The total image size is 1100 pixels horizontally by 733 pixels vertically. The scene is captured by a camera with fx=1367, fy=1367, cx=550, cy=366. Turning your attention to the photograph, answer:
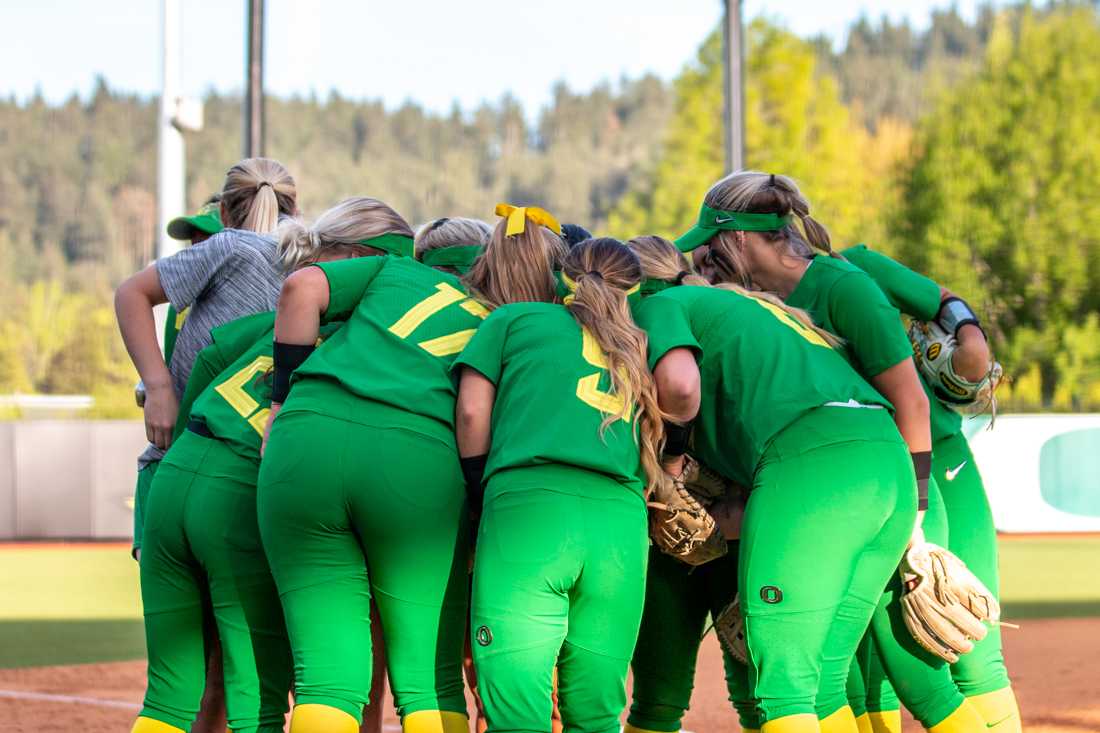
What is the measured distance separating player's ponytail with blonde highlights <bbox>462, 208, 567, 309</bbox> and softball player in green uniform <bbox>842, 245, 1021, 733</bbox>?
1.21 meters

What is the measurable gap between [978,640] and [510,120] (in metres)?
101

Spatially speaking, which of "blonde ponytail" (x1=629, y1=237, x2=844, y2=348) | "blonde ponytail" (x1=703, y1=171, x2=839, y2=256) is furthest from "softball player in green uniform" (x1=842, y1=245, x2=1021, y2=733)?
"blonde ponytail" (x1=629, y1=237, x2=844, y2=348)

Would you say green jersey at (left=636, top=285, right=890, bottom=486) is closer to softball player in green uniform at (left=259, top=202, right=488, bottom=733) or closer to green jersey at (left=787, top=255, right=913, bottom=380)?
green jersey at (left=787, top=255, right=913, bottom=380)

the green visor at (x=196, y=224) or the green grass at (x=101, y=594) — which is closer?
the green visor at (x=196, y=224)

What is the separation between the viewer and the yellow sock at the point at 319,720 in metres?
3.40

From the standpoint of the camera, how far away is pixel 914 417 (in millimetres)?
3914

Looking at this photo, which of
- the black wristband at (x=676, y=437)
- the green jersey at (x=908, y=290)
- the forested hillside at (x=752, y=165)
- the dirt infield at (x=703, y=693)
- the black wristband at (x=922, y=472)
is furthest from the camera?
the forested hillside at (x=752, y=165)

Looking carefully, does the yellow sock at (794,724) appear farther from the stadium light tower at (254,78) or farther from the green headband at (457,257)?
the stadium light tower at (254,78)

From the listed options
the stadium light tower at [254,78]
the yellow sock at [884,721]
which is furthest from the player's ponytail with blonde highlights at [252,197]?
the stadium light tower at [254,78]

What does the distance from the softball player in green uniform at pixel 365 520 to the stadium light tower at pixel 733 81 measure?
327 inches

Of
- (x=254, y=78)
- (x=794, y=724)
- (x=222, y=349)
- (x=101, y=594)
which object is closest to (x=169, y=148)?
(x=254, y=78)

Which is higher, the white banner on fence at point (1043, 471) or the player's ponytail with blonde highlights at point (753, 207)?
the player's ponytail with blonde highlights at point (753, 207)

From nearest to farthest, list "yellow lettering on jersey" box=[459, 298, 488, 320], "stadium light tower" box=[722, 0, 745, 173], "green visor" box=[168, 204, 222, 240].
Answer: "yellow lettering on jersey" box=[459, 298, 488, 320], "green visor" box=[168, 204, 222, 240], "stadium light tower" box=[722, 0, 745, 173]

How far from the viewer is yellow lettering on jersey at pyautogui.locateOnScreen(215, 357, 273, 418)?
385cm
